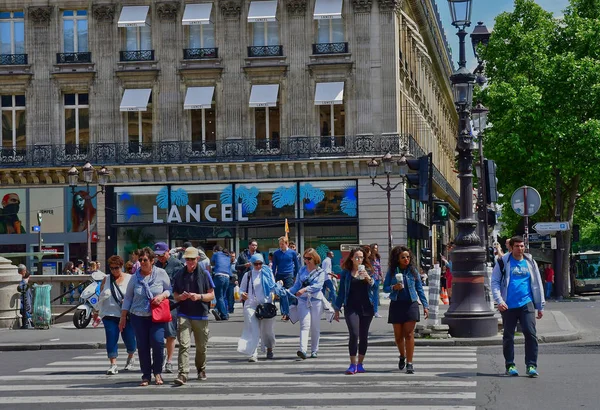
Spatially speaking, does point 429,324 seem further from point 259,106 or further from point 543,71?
point 543,71

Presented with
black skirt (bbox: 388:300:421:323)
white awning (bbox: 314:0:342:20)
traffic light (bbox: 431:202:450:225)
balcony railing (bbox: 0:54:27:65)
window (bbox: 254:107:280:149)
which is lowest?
black skirt (bbox: 388:300:421:323)

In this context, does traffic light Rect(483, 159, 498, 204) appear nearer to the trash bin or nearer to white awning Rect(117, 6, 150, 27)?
the trash bin

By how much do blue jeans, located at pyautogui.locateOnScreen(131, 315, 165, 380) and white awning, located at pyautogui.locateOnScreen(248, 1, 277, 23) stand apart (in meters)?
32.7

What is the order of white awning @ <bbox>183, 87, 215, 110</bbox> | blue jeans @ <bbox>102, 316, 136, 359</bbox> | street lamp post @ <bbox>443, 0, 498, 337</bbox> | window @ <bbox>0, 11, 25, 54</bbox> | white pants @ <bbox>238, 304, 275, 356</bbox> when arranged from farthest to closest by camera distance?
1. window @ <bbox>0, 11, 25, 54</bbox>
2. white awning @ <bbox>183, 87, 215, 110</bbox>
3. street lamp post @ <bbox>443, 0, 498, 337</bbox>
4. white pants @ <bbox>238, 304, 275, 356</bbox>
5. blue jeans @ <bbox>102, 316, 136, 359</bbox>

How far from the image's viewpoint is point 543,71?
50656mm

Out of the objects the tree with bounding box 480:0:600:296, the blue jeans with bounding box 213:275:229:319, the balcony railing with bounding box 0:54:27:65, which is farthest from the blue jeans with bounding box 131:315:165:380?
the tree with bounding box 480:0:600:296

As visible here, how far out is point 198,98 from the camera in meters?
46.4

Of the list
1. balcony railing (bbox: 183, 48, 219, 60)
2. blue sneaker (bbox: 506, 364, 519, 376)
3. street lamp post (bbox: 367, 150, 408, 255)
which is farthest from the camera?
balcony railing (bbox: 183, 48, 219, 60)

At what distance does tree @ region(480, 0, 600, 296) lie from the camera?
163ft

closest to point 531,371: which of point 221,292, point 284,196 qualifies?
point 221,292

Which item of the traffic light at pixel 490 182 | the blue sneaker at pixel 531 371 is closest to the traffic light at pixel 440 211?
the traffic light at pixel 490 182

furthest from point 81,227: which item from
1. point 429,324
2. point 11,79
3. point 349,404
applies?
point 349,404

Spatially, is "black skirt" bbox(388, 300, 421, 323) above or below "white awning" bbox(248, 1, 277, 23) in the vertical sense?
below

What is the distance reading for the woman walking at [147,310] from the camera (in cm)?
1430
